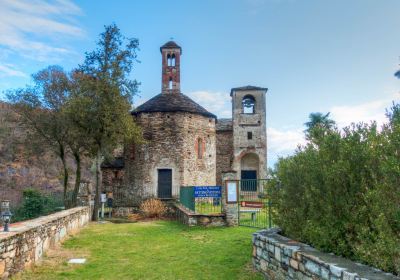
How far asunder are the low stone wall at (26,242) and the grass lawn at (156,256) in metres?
0.27

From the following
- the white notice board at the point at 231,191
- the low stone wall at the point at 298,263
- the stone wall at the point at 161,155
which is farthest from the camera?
the stone wall at the point at 161,155

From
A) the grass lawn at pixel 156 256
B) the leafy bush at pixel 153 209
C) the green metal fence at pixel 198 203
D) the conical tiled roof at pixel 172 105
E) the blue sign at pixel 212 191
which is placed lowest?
the grass lawn at pixel 156 256

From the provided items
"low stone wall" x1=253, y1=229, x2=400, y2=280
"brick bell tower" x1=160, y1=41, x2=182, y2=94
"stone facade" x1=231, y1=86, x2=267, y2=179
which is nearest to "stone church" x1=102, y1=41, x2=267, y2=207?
"brick bell tower" x1=160, y1=41, x2=182, y2=94

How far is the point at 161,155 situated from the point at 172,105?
3.64 m

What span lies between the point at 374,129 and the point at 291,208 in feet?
7.83

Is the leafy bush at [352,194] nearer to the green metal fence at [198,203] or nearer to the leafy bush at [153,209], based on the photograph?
the green metal fence at [198,203]

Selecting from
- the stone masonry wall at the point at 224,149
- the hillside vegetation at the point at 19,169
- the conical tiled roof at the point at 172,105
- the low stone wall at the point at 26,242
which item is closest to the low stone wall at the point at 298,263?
the low stone wall at the point at 26,242

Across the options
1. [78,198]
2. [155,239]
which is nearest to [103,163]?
[78,198]

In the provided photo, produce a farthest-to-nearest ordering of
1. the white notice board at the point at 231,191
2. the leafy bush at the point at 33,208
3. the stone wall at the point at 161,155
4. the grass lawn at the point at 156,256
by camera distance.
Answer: the stone wall at the point at 161,155
the leafy bush at the point at 33,208
the white notice board at the point at 231,191
the grass lawn at the point at 156,256

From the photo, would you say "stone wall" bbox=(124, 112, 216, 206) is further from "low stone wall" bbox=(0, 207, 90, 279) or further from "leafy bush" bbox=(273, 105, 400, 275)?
"leafy bush" bbox=(273, 105, 400, 275)

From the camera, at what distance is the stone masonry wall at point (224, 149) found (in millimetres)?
32500

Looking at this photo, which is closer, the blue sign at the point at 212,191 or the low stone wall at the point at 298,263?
the low stone wall at the point at 298,263

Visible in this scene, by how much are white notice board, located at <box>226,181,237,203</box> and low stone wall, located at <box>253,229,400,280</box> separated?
5.85m

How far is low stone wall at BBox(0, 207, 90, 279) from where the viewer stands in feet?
19.4
